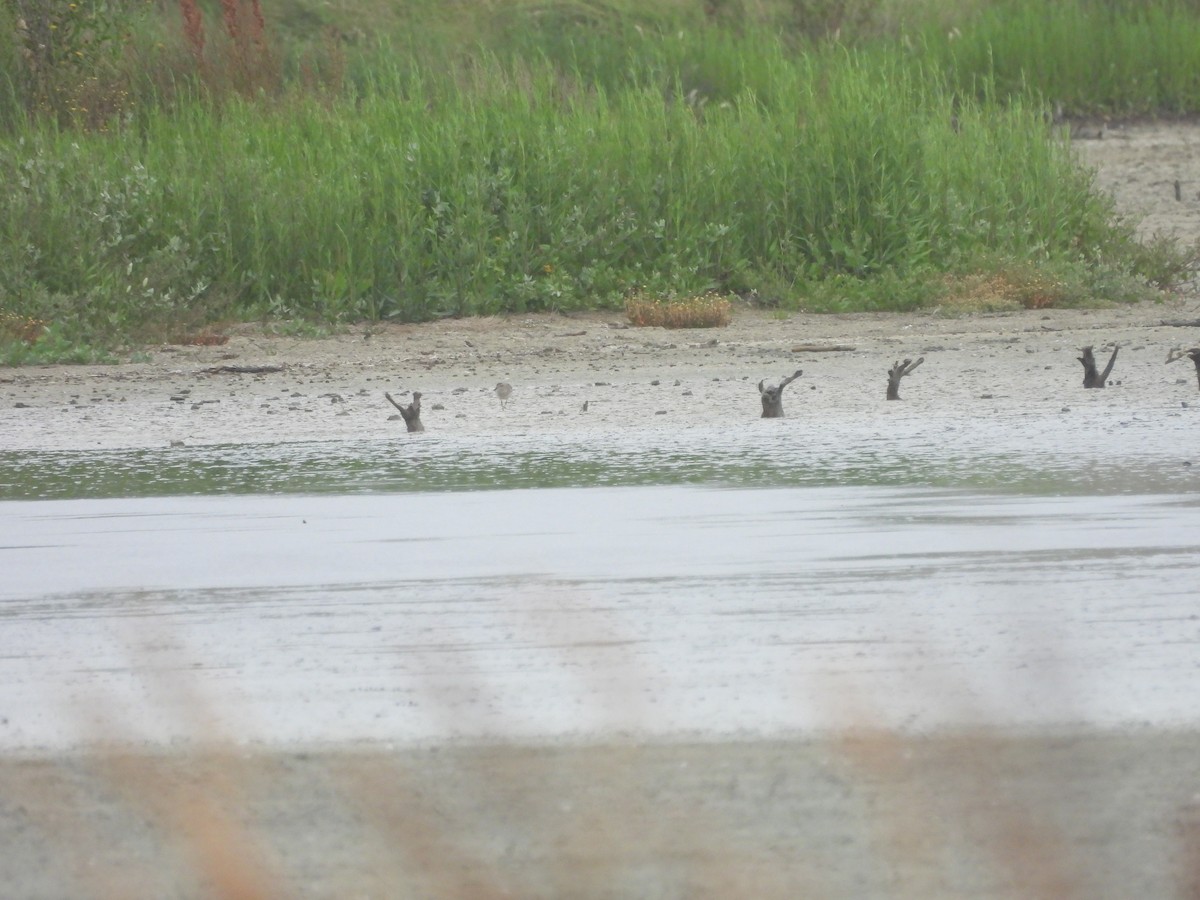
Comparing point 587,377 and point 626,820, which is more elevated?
point 626,820

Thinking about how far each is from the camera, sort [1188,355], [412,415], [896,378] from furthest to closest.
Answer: [1188,355], [896,378], [412,415]

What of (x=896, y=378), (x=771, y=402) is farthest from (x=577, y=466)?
(x=896, y=378)

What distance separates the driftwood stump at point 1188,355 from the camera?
6863 millimetres

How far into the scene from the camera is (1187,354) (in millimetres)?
7895

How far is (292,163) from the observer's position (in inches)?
449

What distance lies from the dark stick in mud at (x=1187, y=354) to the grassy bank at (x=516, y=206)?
2.53 metres

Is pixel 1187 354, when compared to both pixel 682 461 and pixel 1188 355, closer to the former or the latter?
pixel 1188 355

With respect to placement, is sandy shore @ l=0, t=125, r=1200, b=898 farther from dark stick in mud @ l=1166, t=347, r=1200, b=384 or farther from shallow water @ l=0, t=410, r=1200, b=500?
dark stick in mud @ l=1166, t=347, r=1200, b=384

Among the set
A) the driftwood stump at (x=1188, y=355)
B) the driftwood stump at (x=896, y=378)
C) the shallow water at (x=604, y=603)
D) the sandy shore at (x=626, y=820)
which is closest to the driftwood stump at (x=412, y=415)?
the shallow water at (x=604, y=603)

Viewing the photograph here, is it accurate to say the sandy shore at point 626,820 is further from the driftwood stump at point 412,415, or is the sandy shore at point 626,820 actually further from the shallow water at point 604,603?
the driftwood stump at point 412,415

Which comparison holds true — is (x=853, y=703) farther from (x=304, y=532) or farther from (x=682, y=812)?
(x=304, y=532)

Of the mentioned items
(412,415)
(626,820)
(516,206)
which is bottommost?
(412,415)

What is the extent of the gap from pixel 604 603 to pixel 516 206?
7.48 m

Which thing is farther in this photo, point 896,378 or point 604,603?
point 896,378
